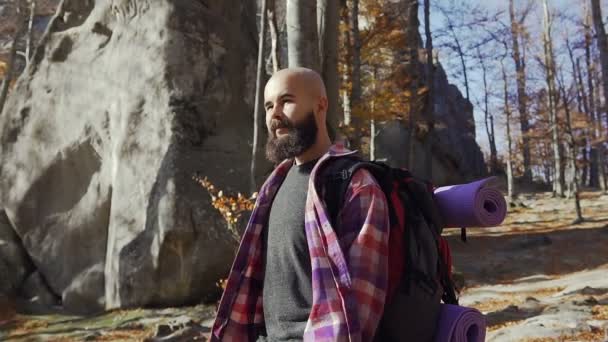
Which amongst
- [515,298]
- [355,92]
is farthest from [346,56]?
[515,298]

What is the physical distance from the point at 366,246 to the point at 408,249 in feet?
0.60

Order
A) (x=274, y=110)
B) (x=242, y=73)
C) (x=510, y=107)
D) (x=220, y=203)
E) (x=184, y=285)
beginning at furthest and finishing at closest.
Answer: (x=510, y=107) < (x=242, y=73) < (x=184, y=285) < (x=220, y=203) < (x=274, y=110)

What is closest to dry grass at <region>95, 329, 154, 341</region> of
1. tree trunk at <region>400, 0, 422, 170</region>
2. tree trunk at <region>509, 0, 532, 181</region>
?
tree trunk at <region>400, 0, 422, 170</region>

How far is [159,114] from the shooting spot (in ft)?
33.6

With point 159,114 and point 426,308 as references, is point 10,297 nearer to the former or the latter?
point 159,114

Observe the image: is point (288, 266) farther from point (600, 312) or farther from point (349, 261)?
point (600, 312)

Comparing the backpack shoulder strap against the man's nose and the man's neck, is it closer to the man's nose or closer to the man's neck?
the man's neck

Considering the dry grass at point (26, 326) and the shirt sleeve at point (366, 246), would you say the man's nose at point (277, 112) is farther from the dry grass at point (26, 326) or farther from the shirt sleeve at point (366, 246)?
the dry grass at point (26, 326)

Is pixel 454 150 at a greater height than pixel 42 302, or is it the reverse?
pixel 454 150

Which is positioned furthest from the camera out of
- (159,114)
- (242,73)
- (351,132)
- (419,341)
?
(351,132)

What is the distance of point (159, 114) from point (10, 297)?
5.17m

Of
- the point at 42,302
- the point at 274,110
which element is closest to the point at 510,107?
the point at 42,302

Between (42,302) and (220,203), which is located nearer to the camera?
(220,203)

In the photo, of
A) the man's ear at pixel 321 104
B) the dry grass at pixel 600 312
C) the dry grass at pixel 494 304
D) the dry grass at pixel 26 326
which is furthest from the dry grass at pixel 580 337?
the dry grass at pixel 26 326
